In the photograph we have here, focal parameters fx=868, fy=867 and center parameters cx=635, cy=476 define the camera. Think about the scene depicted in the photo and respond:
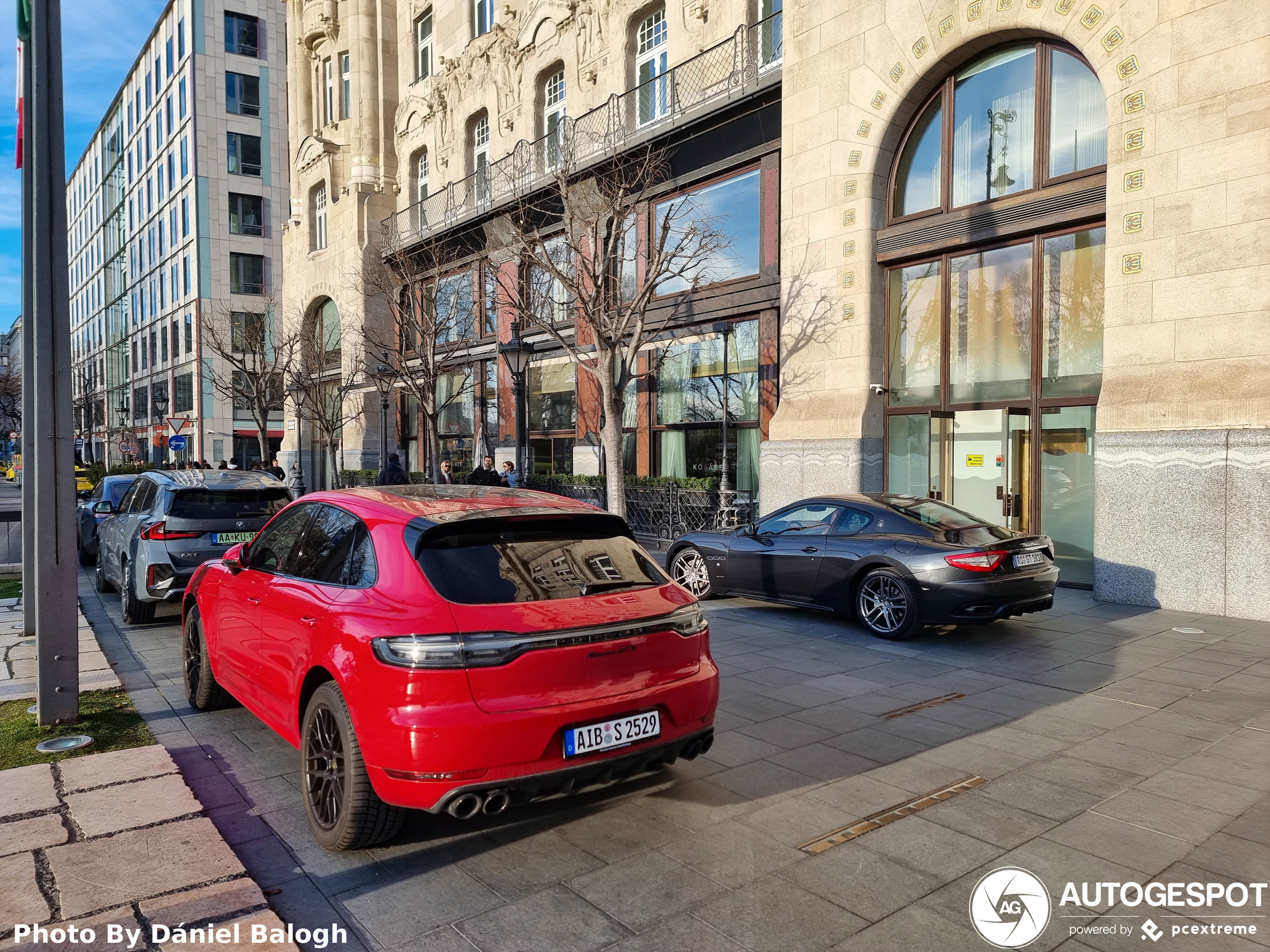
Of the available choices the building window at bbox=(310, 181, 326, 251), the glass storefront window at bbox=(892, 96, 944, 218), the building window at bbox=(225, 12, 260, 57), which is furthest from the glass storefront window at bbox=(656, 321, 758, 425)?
the building window at bbox=(225, 12, 260, 57)

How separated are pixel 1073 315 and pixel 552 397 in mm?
13503

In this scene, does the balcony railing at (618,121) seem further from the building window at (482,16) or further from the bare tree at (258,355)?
the bare tree at (258,355)

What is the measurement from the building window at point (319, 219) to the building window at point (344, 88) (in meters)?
2.92

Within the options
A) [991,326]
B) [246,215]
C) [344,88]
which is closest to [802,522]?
[991,326]

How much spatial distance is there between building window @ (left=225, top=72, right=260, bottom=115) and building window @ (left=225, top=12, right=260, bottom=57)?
4.61ft

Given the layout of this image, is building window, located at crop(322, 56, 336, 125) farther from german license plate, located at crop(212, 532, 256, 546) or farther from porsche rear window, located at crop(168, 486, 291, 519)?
german license plate, located at crop(212, 532, 256, 546)

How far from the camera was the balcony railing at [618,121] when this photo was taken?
54.1 ft

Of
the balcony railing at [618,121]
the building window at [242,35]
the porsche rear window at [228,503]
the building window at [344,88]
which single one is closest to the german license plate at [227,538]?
the porsche rear window at [228,503]

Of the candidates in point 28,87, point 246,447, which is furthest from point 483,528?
point 246,447

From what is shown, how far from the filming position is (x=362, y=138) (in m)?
30.6

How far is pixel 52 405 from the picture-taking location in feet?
18.0

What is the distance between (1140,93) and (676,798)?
1073 cm

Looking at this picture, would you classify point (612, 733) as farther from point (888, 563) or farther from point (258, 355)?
point (258, 355)

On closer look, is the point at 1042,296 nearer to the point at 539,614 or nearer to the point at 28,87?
the point at 539,614
